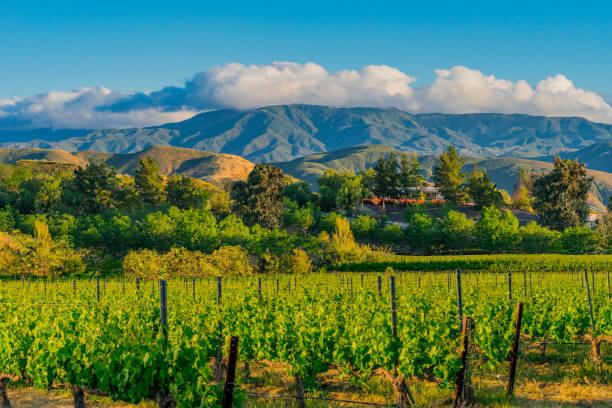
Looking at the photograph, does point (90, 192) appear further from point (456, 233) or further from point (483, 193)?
point (483, 193)

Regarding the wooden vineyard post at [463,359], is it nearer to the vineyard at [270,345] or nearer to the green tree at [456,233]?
the vineyard at [270,345]

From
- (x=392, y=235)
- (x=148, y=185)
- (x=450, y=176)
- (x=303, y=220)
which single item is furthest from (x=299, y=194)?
(x=450, y=176)

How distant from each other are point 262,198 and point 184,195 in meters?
16.1

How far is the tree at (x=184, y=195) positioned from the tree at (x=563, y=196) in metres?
46.9

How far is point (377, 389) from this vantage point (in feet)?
31.1

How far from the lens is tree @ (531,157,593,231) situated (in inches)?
2468

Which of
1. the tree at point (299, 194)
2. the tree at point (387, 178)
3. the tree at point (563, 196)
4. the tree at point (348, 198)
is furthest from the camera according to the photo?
the tree at point (387, 178)

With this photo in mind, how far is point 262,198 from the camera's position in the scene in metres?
62.2

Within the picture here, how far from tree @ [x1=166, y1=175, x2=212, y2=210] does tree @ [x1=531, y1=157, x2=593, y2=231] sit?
46913mm

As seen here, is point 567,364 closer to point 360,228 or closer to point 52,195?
point 360,228

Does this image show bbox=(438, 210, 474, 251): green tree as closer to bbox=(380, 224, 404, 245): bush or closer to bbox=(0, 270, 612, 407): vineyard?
bbox=(380, 224, 404, 245): bush

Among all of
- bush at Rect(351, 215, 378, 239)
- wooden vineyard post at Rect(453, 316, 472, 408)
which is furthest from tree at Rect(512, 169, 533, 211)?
wooden vineyard post at Rect(453, 316, 472, 408)

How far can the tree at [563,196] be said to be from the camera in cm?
6269

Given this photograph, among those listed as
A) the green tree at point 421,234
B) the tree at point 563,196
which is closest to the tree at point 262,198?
the green tree at point 421,234
